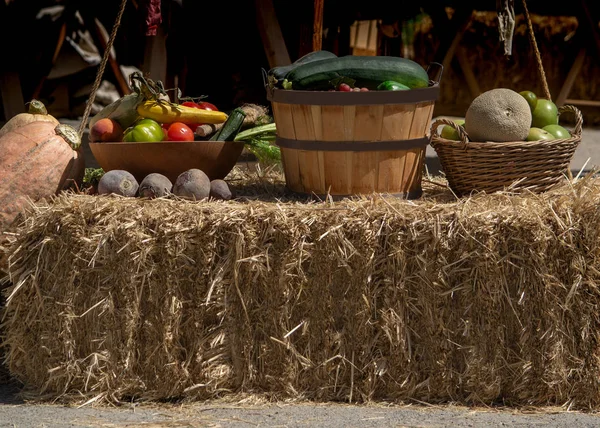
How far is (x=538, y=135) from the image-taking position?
12.9 ft

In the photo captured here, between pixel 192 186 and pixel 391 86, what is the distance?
0.96 metres

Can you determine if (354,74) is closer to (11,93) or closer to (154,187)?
(154,187)

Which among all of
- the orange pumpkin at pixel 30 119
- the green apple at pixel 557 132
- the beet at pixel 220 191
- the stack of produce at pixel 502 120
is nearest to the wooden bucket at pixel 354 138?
the stack of produce at pixel 502 120

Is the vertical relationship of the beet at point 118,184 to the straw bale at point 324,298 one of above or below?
above

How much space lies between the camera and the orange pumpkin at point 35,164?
378 cm

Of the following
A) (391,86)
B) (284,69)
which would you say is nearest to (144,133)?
(284,69)

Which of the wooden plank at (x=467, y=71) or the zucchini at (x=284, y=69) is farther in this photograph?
the wooden plank at (x=467, y=71)

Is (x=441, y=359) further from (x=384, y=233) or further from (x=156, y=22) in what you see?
(x=156, y=22)

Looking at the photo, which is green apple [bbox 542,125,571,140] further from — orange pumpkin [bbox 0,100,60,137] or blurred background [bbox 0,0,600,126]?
blurred background [bbox 0,0,600,126]

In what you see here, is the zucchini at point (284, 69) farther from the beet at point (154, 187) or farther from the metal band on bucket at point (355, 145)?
the beet at point (154, 187)

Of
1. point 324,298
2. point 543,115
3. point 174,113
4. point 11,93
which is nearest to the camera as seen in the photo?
point 324,298

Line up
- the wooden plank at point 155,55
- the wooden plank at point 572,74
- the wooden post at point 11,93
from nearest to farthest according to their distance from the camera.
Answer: the wooden plank at point 155,55
the wooden post at point 11,93
the wooden plank at point 572,74

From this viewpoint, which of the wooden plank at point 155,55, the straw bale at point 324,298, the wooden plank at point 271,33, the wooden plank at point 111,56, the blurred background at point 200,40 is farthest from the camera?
the wooden plank at point 111,56

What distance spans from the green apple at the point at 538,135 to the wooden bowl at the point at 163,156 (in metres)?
1.38
